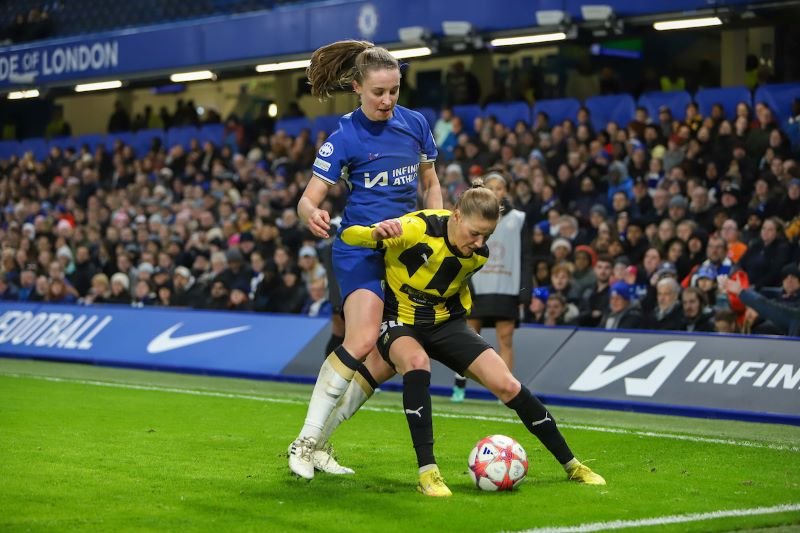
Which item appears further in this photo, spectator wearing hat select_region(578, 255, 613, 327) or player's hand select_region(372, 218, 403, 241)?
spectator wearing hat select_region(578, 255, 613, 327)

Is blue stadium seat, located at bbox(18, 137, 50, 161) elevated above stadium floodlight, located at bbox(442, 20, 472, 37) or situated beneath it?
situated beneath

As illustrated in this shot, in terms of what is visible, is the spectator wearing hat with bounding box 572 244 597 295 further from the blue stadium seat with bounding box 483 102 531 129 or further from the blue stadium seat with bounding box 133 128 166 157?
the blue stadium seat with bounding box 133 128 166 157

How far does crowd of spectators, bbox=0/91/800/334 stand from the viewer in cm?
1447

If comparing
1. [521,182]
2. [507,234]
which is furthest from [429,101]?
[507,234]

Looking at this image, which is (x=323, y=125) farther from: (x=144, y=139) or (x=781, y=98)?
(x=781, y=98)

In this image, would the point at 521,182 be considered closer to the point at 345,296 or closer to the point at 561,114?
the point at 561,114

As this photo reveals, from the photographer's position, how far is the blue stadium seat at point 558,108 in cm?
2045

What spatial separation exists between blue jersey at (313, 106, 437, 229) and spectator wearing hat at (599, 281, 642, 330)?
693cm

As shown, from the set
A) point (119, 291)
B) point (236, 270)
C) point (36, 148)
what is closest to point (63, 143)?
point (36, 148)

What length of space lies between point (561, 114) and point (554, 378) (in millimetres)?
8801

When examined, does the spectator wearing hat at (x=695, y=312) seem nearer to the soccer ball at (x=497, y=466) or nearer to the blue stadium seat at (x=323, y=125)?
the soccer ball at (x=497, y=466)

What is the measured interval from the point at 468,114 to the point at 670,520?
15958 mm

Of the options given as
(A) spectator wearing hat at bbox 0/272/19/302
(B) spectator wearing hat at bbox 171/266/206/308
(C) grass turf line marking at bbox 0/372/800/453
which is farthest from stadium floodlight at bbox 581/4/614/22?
(A) spectator wearing hat at bbox 0/272/19/302

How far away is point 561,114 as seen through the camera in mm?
20656
